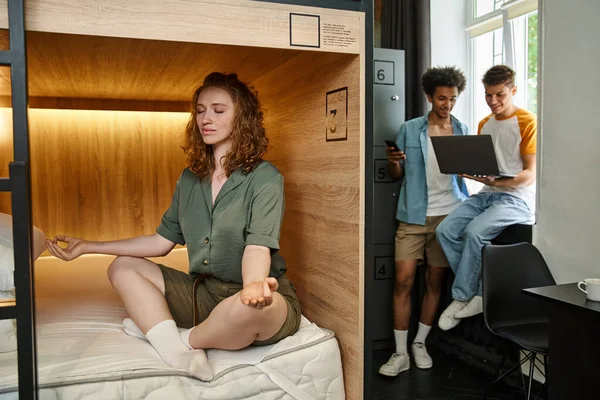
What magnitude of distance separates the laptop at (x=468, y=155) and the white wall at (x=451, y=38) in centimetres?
150

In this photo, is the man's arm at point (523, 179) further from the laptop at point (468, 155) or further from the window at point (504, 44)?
the window at point (504, 44)

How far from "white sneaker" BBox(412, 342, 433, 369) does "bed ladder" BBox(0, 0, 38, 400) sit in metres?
2.19

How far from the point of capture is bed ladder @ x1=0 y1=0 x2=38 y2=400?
1.33 metres

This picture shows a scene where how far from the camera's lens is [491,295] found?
7.91 ft

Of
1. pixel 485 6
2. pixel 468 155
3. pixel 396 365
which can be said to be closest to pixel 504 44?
pixel 485 6

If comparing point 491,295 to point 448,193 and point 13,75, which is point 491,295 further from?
point 13,75

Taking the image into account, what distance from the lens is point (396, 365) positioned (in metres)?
2.99

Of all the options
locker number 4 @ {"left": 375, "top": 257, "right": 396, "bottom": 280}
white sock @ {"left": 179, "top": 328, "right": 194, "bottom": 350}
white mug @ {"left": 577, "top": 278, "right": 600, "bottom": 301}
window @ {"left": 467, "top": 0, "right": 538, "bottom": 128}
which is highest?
window @ {"left": 467, "top": 0, "right": 538, "bottom": 128}

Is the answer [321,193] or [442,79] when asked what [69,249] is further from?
[442,79]

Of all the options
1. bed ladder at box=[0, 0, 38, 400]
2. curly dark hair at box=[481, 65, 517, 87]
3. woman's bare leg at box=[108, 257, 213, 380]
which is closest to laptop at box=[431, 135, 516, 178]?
curly dark hair at box=[481, 65, 517, 87]

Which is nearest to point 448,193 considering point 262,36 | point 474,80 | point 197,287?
point 474,80

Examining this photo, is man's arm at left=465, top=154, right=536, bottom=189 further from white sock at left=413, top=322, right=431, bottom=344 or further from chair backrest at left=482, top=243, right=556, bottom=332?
white sock at left=413, top=322, right=431, bottom=344

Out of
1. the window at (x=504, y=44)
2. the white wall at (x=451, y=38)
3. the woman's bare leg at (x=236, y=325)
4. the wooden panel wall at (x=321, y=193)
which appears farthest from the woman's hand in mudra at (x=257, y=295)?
the white wall at (x=451, y=38)

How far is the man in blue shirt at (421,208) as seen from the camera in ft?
10.5
